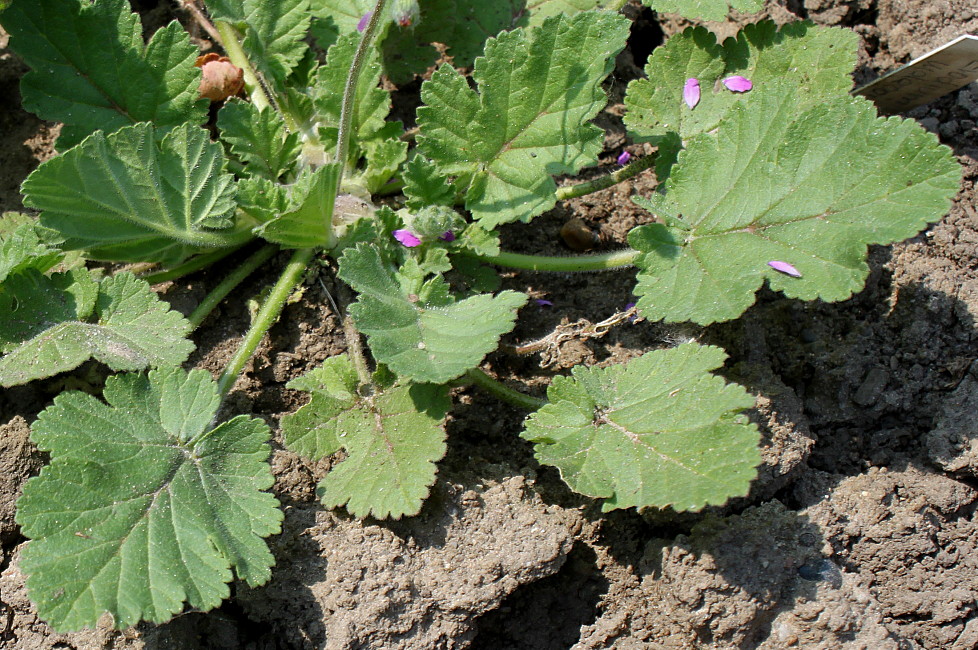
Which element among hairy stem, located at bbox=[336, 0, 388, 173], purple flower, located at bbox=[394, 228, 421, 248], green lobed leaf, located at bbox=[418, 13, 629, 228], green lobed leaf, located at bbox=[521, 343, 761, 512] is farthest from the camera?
purple flower, located at bbox=[394, 228, 421, 248]

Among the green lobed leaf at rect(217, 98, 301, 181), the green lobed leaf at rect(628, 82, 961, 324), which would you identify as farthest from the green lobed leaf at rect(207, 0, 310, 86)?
the green lobed leaf at rect(628, 82, 961, 324)

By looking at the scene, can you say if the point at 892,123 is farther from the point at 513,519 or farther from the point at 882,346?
the point at 513,519

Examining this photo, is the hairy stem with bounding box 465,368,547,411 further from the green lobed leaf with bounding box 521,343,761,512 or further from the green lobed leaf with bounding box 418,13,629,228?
the green lobed leaf with bounding box 418,13,629,228

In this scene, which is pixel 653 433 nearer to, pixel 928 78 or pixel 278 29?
pixel 928 78

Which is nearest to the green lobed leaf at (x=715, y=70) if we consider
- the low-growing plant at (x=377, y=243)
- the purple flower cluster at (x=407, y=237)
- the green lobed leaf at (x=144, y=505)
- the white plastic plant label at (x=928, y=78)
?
the low-growing plant at (x=377, y=243)

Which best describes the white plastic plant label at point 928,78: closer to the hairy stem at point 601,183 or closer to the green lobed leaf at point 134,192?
the hairy stem at point 601,183
